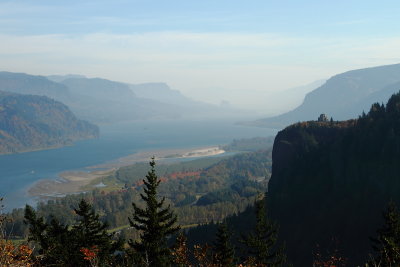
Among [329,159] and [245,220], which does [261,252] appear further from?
[245,220]

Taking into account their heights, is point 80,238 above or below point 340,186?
above

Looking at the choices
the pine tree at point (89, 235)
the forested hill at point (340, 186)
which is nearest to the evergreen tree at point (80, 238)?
the pine tree at point (89, 235)

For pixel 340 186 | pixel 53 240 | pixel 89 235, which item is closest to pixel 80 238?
pixel 89 235

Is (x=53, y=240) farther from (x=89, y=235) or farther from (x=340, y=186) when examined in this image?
(x=340, y=186)

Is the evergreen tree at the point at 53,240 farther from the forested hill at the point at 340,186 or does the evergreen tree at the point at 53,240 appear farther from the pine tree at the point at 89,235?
the forested hill at the point at 340,186

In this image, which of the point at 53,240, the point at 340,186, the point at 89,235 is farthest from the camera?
the point at 340,186

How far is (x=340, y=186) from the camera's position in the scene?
95812mm

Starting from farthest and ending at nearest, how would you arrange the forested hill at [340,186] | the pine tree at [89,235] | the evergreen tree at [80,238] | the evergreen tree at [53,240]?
the forested hill at [340,186], the pine tree at [89,235], the evergreen tree at [80,238], the evergreen tree at [53,240]

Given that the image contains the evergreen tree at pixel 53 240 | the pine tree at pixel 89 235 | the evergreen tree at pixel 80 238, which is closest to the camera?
the evergreen tree at pixel 53 240

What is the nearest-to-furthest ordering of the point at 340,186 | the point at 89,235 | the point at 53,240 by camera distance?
the point at 53,240
the point at 89,235
the point at 340,186

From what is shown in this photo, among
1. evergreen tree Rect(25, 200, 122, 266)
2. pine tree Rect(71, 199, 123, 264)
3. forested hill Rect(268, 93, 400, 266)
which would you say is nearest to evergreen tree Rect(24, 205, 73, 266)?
evergreen tree Rect(25, 200, 122, 266)

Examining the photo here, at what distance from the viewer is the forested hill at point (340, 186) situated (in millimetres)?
81625

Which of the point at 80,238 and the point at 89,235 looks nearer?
the point at 80,238

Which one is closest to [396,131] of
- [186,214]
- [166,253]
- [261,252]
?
[261,252]
